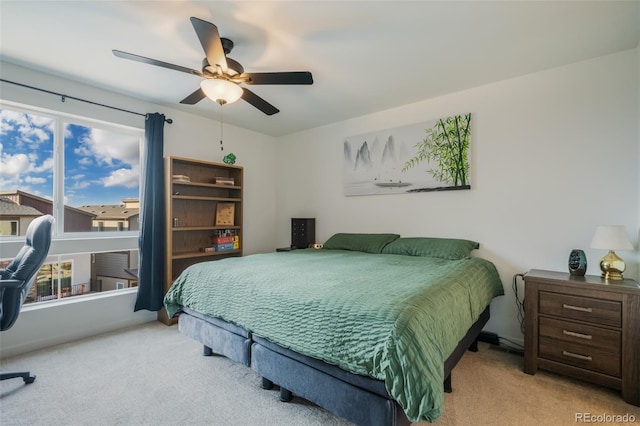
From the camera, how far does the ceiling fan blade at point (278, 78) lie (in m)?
1.99

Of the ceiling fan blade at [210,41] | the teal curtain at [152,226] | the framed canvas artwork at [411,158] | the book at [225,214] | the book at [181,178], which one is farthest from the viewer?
the book at [225,214]

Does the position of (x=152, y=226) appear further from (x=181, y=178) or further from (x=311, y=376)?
(x=311, y=376)

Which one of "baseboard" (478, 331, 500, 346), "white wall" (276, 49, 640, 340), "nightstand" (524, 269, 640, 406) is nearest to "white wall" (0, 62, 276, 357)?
"white wall" (276, 49, 640, 340)

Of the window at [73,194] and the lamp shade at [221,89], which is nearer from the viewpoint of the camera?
the lamp shade at [221,89]

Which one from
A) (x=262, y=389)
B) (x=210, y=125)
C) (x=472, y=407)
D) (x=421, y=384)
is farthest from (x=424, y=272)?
(x=210, y=125)

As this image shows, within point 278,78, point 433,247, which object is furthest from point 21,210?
point 433,247

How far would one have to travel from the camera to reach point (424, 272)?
82.0 inches

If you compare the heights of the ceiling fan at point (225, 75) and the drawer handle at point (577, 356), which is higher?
the ceiling fan at point (225, 75)

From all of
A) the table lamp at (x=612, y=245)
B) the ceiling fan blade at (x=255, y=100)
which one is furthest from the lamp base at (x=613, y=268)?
the ceiling fan blade at (x=255, y=100)

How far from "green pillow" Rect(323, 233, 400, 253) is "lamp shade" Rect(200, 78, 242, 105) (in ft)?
6.84

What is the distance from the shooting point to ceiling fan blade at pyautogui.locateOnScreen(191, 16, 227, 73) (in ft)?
5.17

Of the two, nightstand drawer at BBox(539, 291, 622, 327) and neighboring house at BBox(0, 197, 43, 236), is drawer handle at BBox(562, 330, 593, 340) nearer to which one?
nightstand drawer at BBox(539, 291, 622, 327)

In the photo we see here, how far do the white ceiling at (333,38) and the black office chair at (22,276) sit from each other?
1.39 metres

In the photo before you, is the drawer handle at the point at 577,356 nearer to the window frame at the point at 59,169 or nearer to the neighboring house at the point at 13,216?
the window frame at the point at 59,169
